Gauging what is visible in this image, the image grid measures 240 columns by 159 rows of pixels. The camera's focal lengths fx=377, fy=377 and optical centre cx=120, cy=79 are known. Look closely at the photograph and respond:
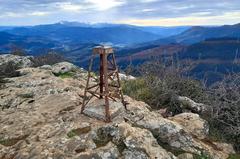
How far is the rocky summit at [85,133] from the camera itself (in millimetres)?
13672

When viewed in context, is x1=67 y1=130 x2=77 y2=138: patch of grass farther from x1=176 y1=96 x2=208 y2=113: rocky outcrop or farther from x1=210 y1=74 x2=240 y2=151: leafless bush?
x1=176 y1=96 x2=208 y2=113: rocky outcrop

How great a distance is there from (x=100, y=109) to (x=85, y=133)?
2119mm

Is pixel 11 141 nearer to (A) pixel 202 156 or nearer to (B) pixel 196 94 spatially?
(A) pixel 202 156

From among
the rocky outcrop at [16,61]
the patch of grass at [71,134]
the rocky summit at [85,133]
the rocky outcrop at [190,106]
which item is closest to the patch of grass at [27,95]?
the rocky summit at [85,133]

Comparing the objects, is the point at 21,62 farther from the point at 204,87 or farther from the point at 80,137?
the point at 80,137

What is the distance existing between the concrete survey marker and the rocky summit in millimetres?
189

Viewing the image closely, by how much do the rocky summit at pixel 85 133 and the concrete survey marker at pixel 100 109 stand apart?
0.19 meters

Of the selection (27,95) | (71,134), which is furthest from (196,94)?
(71,134)

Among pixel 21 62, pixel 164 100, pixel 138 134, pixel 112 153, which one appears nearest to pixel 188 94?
pixel 164 100

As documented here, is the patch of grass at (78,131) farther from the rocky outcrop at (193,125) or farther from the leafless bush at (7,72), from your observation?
the leafless bush at (7,72)

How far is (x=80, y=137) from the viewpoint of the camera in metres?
14.4

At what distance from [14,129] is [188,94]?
12.5m

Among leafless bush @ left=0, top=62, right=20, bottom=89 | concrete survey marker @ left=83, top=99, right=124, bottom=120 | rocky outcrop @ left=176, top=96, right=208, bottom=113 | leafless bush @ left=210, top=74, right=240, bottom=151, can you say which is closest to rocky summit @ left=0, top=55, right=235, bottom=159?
concrete survey marker @ left=83, top=99, right=124, bottom=120

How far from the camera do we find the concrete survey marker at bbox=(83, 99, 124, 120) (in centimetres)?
1634
